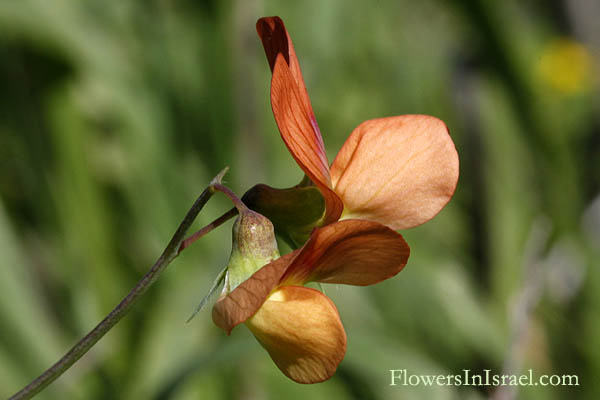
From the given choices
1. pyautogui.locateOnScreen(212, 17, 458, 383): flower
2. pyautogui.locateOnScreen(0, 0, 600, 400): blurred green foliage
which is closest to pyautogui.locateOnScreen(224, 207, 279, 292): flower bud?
pyautogui.locateOnScreen(212, 17, 458, 383): flower

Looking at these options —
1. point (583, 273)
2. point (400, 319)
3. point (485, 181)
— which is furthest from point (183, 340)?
point (485, 181)

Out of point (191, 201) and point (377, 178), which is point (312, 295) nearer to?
point (377, 178)

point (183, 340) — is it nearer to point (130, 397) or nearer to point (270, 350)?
point (130, 397)

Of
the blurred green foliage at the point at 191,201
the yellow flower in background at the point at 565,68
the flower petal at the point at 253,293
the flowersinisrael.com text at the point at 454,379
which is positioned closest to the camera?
the flower petal at the point at 253,293

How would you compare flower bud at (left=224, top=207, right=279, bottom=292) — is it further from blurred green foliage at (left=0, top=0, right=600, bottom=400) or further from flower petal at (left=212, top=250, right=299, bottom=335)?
blurred green foliage at (left=0, top=0, right=600, bottom=400)

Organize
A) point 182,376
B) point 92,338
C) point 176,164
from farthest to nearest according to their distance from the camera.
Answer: point 176,164, point 182,376, point 92,338

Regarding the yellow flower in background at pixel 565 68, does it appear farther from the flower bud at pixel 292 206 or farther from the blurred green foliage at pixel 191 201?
the flower bud at pixel 292 206

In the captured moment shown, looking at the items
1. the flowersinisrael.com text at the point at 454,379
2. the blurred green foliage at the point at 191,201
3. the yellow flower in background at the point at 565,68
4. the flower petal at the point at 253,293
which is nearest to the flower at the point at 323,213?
the flower petal at the point at 253,293
